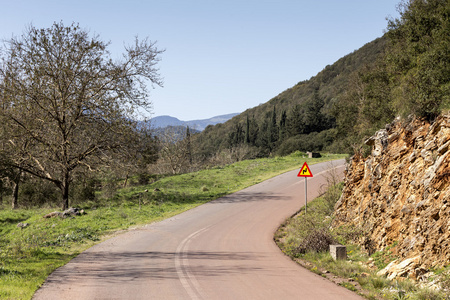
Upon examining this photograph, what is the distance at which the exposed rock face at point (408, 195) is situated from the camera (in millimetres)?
9391

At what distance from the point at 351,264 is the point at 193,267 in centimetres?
452

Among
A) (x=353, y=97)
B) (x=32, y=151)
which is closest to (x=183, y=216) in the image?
(x=32, y=151)

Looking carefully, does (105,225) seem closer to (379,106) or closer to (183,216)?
(183,216)

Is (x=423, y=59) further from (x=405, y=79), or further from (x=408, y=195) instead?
(x=408, y=195)

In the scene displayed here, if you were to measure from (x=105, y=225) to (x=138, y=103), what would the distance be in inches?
343

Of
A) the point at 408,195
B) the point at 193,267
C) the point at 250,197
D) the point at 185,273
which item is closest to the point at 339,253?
the point at 408,195

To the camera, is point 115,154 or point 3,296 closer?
point 3,296

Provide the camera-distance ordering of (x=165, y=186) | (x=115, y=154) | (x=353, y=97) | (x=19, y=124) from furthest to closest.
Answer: (x=165, y=186) → (x=353, y=97) → (x=115, y=154) → (x=19, y=124)

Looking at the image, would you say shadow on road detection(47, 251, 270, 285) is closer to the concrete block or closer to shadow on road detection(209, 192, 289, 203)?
the concrete block

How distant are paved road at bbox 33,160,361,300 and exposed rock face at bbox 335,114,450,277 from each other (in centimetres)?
232

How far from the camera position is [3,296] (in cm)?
830

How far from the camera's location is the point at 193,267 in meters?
11.3

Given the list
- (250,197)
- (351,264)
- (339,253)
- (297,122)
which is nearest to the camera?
(351,264)

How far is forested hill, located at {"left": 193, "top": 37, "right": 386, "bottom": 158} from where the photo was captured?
81000 millimetres
